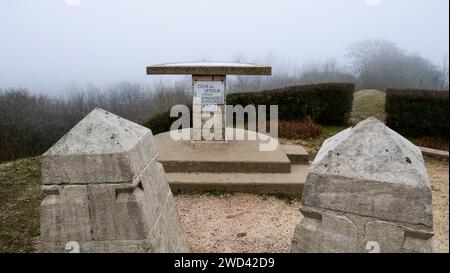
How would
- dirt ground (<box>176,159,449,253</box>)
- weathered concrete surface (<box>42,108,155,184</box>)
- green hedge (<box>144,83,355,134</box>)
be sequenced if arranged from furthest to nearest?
green hedge (<box>144,83,355,134</box>)
dirt ground (<box>176,159,449,253</box>)
weathered concrete surface (<box>42,108,155,184</box>)

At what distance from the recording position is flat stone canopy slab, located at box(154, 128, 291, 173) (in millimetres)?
6762

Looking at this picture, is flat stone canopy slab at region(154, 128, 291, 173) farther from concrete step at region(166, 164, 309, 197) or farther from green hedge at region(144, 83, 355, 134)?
green hedge at region(144, 83, 355, 134)

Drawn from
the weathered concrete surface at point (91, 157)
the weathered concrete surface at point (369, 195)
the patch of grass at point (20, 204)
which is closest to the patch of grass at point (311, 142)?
the patch of grass at point (20, 204)

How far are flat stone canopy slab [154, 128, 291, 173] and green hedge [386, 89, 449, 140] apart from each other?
18.6ft

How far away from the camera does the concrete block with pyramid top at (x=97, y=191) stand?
229 centimetres

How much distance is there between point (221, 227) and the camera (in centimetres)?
496

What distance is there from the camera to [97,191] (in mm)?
2361

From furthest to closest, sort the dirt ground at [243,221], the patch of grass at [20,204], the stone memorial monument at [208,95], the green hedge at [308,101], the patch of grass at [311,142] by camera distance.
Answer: the green hedge at [308,101], the patch of grass at [311,142], the stone memorial monument at [208,95], the patch of grass at [20,204], the dirt ground at [243,221]

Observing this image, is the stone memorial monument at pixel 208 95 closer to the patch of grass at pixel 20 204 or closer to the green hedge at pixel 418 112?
the patch of grass at pixel 20 204

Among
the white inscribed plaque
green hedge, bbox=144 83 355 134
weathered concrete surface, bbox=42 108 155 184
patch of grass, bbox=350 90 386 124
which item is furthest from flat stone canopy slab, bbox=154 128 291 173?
patch of grass, bbox=350 90 386 124

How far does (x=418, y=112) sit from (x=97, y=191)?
10770 millimetres

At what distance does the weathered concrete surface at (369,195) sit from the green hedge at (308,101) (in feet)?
32.4

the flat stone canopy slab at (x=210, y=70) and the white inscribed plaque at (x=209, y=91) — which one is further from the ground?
the flat stone canopy slab at (x=210, y=70)
